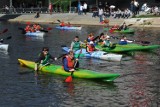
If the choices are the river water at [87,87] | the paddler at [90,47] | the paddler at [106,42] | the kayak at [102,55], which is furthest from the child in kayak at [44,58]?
the paddler at [106,42]

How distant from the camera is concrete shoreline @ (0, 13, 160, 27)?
2262 inches

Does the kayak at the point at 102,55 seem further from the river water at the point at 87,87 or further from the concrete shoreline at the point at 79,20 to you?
the concrete shoreline at the point at 79,20

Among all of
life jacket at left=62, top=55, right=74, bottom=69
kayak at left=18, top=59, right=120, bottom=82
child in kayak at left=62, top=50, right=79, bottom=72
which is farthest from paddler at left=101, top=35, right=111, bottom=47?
life jacket at left=62, top=55, right=74, bottom=69

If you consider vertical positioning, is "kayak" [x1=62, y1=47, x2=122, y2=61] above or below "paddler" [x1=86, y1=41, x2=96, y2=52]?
below

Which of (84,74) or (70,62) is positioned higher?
(70,62)

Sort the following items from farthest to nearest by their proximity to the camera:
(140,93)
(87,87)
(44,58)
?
1. (44,58)
2. (87,87)
3. (140,93)

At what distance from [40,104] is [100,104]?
248 centimetres

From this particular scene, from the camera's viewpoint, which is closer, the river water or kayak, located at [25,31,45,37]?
the river water

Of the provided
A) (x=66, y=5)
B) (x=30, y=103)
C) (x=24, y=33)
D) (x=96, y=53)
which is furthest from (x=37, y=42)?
(x=66, y=5)

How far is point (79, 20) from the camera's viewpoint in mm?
64125

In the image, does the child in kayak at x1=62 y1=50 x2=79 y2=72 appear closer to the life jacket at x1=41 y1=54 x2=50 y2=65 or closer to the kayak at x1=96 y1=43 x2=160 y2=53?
the life jacket at x1=41 y1=54 x2=50 y2=65

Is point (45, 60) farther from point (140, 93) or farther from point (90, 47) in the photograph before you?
point (140, 93)

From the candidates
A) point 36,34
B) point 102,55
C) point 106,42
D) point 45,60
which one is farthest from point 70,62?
point 36,34

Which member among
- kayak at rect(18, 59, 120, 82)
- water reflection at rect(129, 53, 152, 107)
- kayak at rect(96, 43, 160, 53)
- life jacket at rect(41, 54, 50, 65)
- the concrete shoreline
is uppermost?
the concrete shoreline
